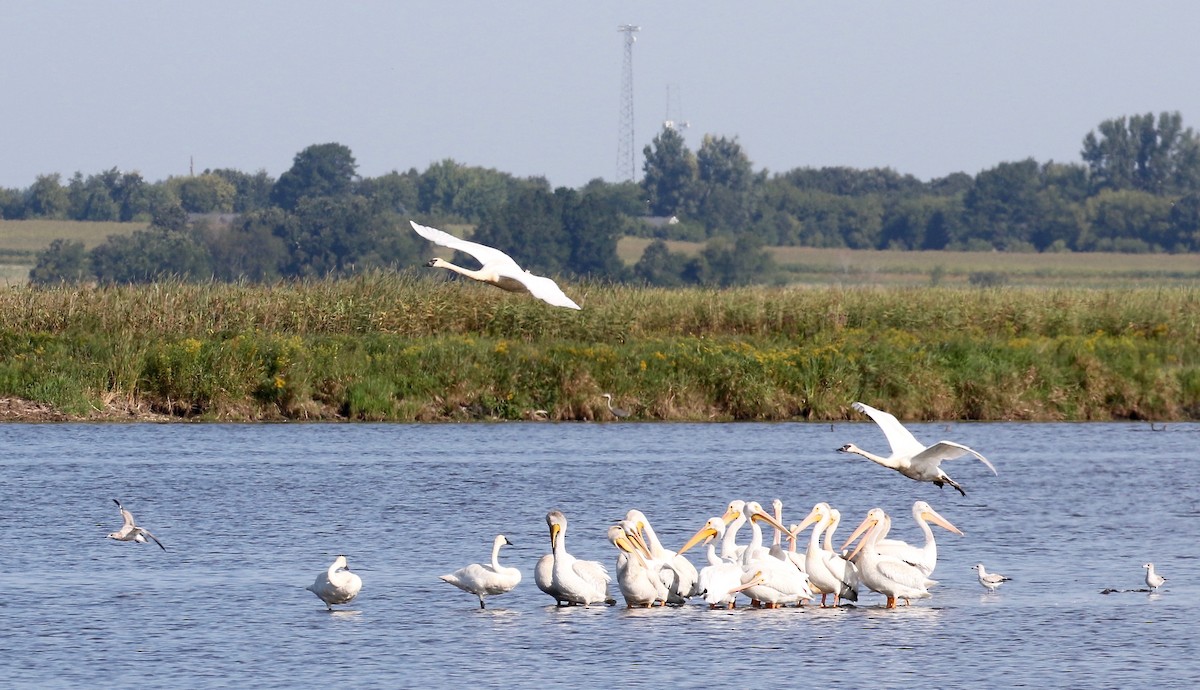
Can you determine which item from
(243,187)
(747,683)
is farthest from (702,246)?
(747,683)

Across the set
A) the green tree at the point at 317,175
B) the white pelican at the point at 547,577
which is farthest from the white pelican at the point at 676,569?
the green tree at the point at 317,175

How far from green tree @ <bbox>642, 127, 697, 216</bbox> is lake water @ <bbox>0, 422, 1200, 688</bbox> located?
272 feet

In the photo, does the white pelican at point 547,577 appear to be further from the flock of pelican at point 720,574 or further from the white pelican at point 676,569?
the white pelican at point 676,569

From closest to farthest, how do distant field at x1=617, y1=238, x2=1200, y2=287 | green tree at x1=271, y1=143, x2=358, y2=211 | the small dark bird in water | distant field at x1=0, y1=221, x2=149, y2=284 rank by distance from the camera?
the small dark bird in water
distant field at x1=617, y1=238, x2=1200, y2=287
distant field at x1=0, y1=221, x2=149, y2=284
green tree at x1=271, y1=143, x2=358, y2=211

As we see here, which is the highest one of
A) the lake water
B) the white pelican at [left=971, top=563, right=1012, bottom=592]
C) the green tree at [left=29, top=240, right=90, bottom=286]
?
the green tree at [left=29, top=240, right=90, bottom=286]

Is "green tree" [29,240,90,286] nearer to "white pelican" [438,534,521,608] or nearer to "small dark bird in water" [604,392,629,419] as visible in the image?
"small dark bird in water" [604,392,629,419]

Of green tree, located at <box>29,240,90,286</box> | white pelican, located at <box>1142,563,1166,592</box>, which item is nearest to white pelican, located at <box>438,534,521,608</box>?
white pelican, located at <box>1142,563,1166,592</box>

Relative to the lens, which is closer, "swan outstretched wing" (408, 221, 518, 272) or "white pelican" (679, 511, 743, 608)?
"white pelican" (679, 511, 743, 608)

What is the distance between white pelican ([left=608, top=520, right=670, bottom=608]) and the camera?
14.3 metres

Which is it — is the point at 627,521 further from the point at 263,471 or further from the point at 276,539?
the point at 263,471

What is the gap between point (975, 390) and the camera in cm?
2841

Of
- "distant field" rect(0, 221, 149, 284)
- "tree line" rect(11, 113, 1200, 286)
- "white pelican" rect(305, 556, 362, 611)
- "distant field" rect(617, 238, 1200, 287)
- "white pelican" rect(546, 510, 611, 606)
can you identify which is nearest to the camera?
"white pelican" rect(305, 556, 362, 611)

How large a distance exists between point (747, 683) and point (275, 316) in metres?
20.7

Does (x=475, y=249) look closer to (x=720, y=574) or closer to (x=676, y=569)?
(x=676, y=569)
